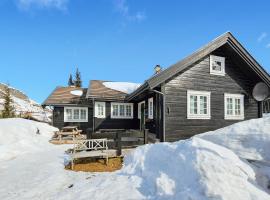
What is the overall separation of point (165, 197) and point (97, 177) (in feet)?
10.4

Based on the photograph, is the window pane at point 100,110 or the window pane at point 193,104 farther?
the window pane at point 100,110

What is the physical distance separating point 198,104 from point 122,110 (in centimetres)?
868

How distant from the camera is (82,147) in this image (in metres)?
11.0

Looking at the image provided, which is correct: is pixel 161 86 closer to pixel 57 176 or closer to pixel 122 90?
pixel 57 176

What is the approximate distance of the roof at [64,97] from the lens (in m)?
22.2

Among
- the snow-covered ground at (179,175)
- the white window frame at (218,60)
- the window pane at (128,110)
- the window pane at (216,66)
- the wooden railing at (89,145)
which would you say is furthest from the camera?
the window pane at (128,110)

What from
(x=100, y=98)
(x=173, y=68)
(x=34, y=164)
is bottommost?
(x=34, y=164)

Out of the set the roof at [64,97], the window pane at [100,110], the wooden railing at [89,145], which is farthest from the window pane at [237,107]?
the roof at [64,97]

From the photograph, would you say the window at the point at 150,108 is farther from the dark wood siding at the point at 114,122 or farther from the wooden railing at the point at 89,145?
the dark wood siding at the point at 114,122

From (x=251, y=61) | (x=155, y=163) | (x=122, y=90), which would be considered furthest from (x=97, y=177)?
(x=122, y=90)

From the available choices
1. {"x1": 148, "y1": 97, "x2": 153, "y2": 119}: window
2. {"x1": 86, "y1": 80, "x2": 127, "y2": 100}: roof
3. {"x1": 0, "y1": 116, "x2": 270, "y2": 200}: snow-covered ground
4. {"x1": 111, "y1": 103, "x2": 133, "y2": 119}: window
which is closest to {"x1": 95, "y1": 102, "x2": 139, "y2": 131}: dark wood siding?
{"x1": 111, "y1": 103, "x2": 133, "y2": 119}: window

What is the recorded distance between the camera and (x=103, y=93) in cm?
2080

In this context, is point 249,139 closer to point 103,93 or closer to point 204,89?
point 204,89

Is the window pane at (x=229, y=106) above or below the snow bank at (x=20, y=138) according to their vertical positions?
above
